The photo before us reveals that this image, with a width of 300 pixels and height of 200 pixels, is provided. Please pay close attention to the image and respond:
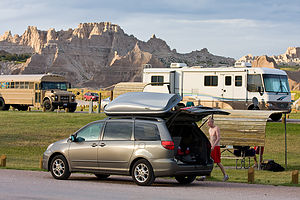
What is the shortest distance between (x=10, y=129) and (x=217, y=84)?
1343cm

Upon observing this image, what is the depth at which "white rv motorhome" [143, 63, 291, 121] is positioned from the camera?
122ft

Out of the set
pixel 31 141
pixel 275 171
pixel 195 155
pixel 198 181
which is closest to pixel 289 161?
pixel 275 171

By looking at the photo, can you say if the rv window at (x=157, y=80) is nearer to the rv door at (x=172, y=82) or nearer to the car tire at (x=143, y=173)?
the rv door at (x=172, y=82)

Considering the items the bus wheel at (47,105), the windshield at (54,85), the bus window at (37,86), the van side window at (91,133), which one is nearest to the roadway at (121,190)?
the van side window at (91,133)

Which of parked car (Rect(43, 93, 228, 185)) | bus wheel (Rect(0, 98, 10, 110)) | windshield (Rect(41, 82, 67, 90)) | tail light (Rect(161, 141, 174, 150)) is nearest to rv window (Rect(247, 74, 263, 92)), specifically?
windshield (Rect(41, 82, 67, 90))

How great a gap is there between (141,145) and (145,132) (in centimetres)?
36

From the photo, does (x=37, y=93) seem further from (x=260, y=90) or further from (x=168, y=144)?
(x=168, y=144)

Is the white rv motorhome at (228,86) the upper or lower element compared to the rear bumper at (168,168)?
upper

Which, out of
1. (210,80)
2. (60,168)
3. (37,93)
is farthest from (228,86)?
(60,168)

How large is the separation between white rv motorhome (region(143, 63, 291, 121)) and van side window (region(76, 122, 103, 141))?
2168cm

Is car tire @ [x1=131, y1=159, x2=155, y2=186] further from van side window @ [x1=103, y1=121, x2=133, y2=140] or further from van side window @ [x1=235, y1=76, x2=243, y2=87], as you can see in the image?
van side window @ [x1=235, y1=76, x2=243, y2=87]

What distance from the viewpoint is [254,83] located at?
123ft

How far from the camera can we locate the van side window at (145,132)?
47.4ft

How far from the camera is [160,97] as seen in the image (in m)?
15.3
